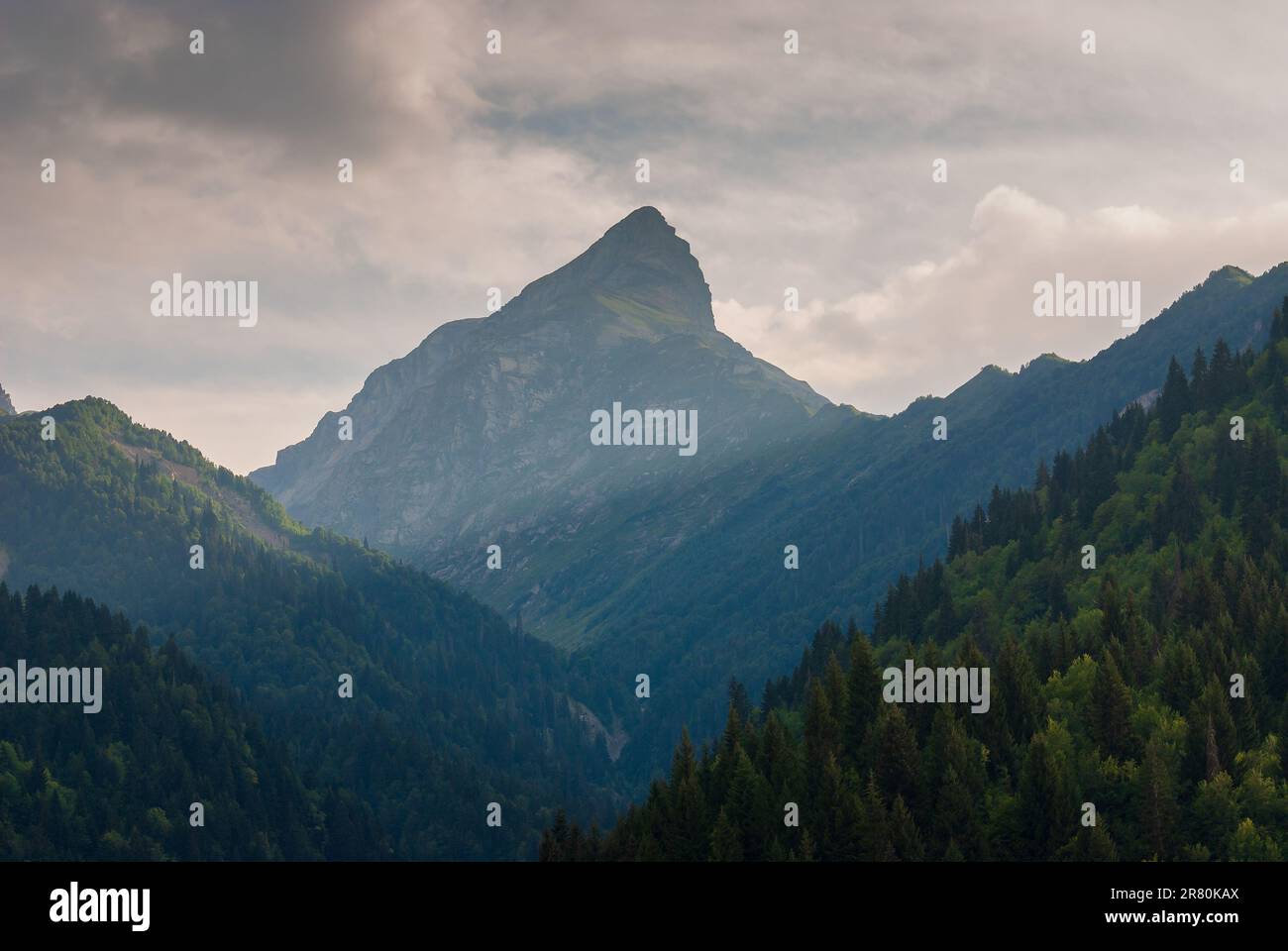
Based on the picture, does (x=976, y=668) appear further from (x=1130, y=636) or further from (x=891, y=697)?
(x=1130, y=636)

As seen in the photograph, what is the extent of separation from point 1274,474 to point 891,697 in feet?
267

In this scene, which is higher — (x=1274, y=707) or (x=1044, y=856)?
(x=1274, y=707)

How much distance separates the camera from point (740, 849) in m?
130

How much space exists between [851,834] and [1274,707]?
1864 inches

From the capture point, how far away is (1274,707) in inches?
5640
